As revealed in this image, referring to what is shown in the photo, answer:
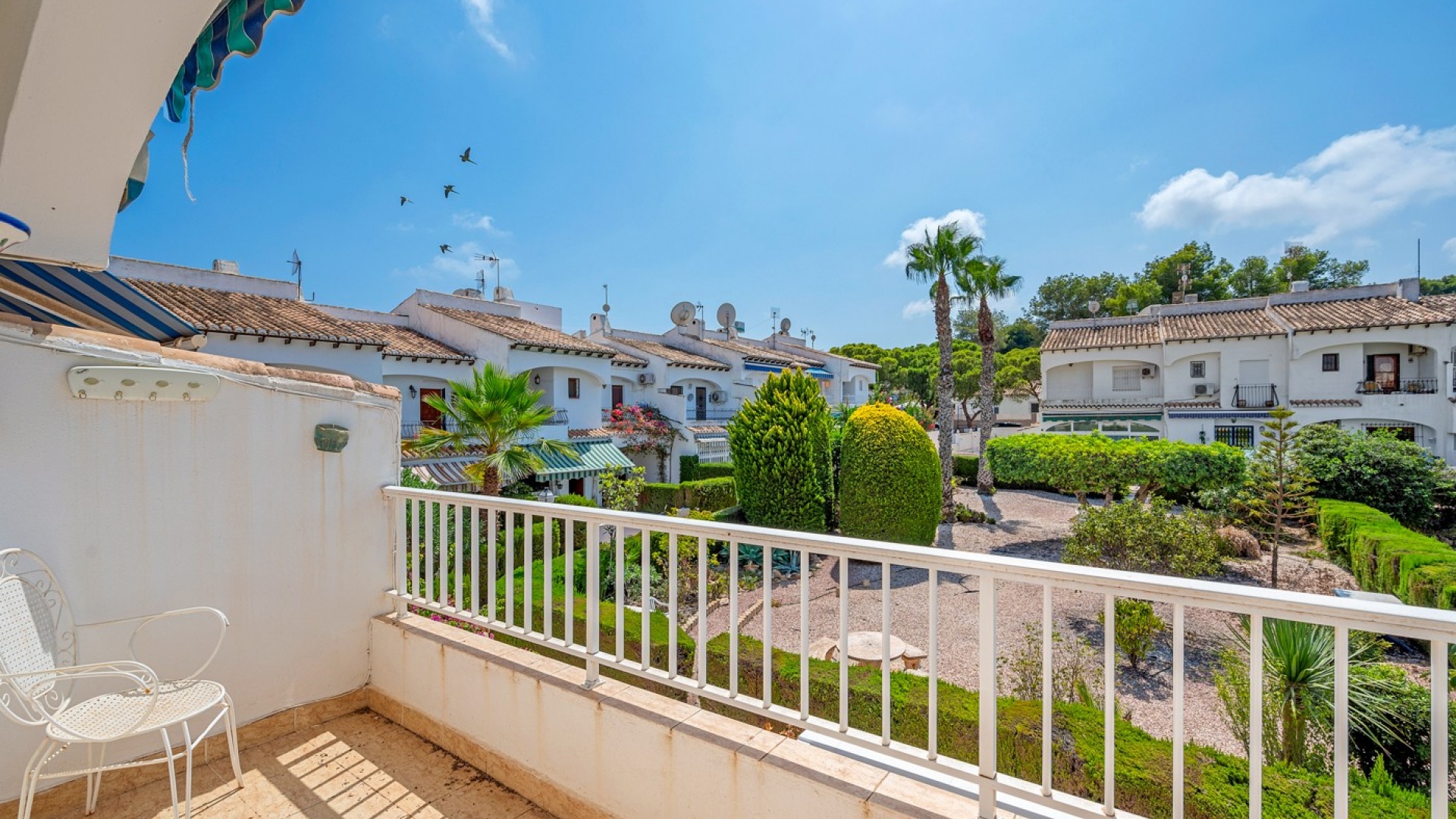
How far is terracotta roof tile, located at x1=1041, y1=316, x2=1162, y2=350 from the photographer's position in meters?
31.8

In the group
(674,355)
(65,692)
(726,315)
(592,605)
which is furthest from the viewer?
(726,315)

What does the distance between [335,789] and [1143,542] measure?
13013 mm

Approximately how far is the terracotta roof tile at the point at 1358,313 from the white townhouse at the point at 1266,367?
0.21 ft

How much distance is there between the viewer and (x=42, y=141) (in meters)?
1.96

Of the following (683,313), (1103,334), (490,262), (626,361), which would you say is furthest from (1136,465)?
(490,262)

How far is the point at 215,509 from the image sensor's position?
3.50 meters

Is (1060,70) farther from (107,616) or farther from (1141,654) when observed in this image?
(107,616)

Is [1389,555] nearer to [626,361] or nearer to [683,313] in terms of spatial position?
[626,361]

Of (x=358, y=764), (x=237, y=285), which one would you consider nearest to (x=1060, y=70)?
(x=358, y=764)

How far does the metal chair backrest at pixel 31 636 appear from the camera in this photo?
2410 millimetres

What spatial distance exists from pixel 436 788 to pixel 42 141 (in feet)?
11.0

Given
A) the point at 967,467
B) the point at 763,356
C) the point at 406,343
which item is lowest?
the point at 967,467

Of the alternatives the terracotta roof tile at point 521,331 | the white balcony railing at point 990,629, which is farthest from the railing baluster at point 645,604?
the terracotta roof tile at point 521,331

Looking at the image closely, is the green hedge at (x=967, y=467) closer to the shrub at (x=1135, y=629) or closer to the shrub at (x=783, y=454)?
the shrub at (x=783, y=454)
